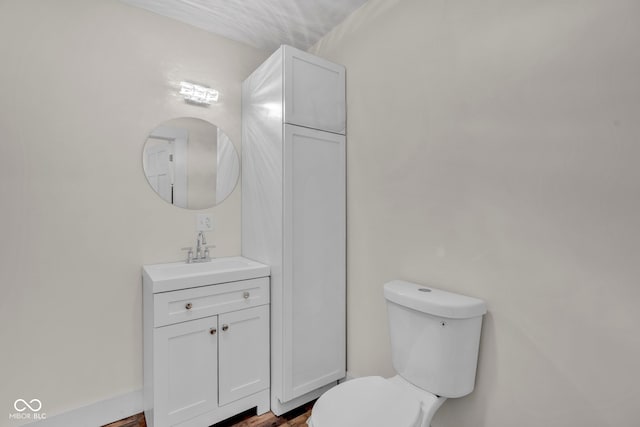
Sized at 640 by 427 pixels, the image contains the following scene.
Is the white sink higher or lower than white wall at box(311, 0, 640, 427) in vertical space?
lower

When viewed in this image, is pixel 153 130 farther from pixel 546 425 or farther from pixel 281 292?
pixel 546 425

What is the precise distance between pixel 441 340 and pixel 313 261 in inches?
32.8

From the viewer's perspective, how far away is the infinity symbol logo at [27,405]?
59.5 inches

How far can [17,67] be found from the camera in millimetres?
1517

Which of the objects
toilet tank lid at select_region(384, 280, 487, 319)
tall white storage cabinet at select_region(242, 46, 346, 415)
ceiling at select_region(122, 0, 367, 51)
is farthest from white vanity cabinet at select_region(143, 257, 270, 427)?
ceiling at select_region(122, 0, 367, 51)

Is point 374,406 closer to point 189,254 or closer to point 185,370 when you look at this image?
point 185,370

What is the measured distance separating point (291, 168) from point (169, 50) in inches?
44.5

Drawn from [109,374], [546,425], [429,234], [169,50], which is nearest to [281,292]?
[429,234]

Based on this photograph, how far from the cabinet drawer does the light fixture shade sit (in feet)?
4.04

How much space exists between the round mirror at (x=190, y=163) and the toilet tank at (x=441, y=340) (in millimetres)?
1426

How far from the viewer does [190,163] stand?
6.64 feet

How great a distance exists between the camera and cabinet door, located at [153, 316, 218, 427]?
1490 millimetres

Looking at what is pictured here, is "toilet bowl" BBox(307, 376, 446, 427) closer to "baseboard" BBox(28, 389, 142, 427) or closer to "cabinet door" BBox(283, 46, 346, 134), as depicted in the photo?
"baseboard" BBox(28, 389, 142, 427)

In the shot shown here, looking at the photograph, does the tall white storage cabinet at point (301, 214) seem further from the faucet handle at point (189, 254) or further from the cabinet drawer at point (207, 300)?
the faucet handle at point (189, 254)
